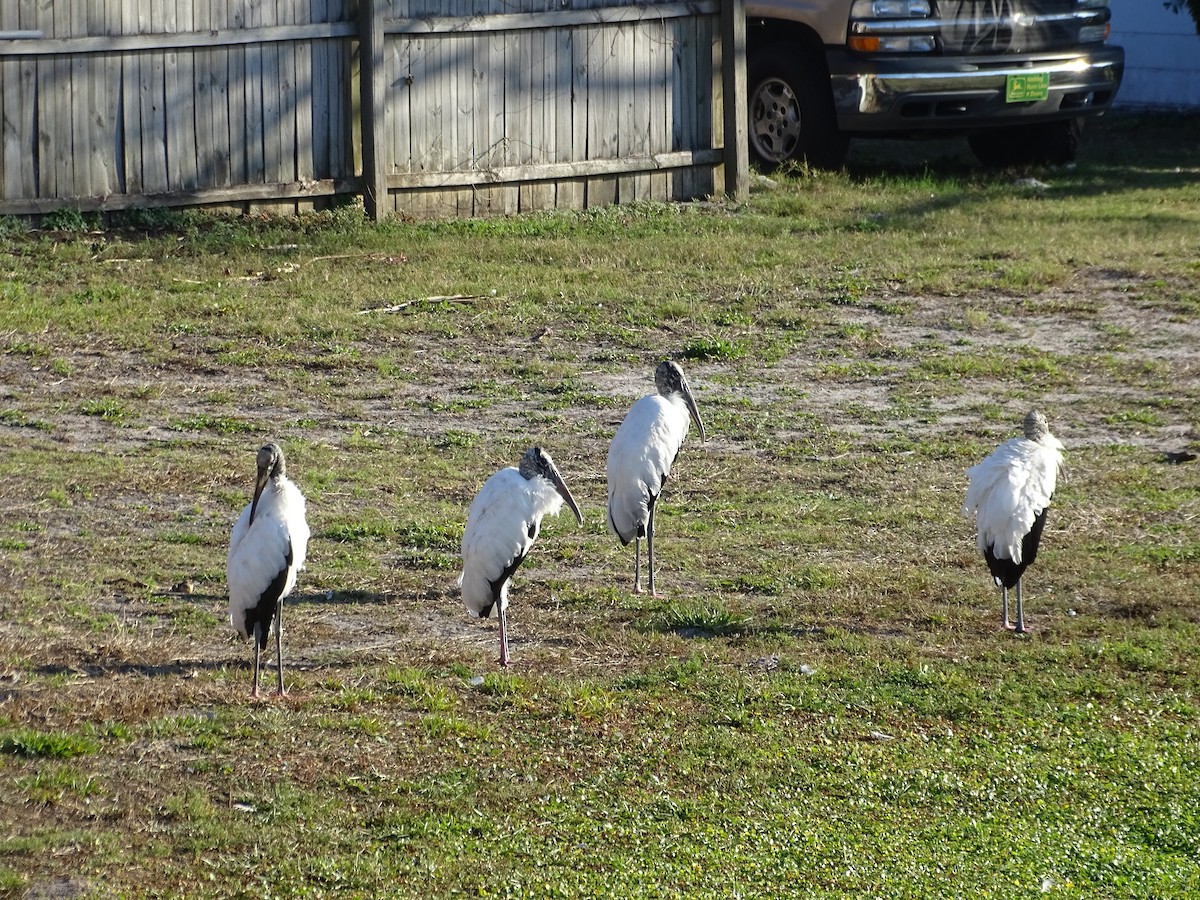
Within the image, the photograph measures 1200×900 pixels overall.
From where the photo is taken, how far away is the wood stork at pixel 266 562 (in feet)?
19.6

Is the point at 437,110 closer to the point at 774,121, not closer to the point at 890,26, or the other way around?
the point at 774,121

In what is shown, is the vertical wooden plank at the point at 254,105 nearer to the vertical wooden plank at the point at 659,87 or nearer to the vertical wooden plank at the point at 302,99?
the vertical wooden plank at the point at 302,99

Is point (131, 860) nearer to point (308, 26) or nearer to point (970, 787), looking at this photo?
point (970, 787)

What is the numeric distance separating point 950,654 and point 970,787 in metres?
1.17

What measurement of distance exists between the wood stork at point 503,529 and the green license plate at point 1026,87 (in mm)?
9487

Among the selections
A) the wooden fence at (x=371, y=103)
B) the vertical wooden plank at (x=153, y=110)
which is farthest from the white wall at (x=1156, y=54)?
the vertical wooden plank at (x=153, y=110)

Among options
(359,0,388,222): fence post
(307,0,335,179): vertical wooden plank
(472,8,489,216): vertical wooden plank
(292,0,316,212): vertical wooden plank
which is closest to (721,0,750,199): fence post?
(472,8,489,216): vertical wooden plank

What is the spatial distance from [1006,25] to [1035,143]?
182 centimetres

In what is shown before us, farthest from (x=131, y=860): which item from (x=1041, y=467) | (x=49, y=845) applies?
(x=1041, y=467)

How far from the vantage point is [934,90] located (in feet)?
48.1

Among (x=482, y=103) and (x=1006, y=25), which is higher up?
(x=1006, y=25)

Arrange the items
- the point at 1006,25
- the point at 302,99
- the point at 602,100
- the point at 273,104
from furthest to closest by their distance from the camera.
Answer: the point at 1006,25, the point at 602,100, the point at 302,99, the point at 273,104

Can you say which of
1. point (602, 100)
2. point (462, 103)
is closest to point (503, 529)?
point (462, 103)

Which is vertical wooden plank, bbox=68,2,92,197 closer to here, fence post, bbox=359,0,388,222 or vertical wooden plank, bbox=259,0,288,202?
vertical wooden plank, bbox=259,0,288,202
